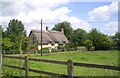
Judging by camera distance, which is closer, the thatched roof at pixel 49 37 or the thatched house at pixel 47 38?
the thatched house at pixel 47 38

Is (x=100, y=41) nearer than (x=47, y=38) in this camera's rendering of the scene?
No

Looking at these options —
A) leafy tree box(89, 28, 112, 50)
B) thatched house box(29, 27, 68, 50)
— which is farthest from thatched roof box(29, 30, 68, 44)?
leafy tree box(89, 28, 112, 50)

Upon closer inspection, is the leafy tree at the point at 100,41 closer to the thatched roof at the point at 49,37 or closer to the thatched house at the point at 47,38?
the thatched roof at the point at 49,37

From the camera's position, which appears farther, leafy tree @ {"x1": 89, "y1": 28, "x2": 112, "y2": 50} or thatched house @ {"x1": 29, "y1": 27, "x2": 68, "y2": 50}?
leafy tree @ {"x1": 89, "y1": 28, "x2": 112, "y2": 50}

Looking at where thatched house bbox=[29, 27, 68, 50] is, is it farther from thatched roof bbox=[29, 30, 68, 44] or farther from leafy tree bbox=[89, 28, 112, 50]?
leafy tree bbox=[89, 28, 112, 50]

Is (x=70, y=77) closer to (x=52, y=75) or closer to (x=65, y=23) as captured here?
(x=52, y=75)

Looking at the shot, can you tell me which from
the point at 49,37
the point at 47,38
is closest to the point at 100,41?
the point at 49,37

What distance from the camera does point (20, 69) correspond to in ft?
27.9

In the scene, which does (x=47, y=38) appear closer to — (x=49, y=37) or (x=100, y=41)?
(x=49, y=37)

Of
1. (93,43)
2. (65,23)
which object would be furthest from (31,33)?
(65,23)

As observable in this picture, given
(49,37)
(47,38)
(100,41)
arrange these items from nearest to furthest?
(47,38), (100,41), (49,37)

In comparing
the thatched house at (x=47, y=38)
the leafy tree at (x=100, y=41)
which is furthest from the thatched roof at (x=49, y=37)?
the leafy tree at (x=100, y=41)

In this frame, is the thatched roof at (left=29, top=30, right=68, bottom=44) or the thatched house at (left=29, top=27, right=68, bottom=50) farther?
the thatched roof at (left=29, top=30, right=68, bottom=44)

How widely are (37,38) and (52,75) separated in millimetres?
56355
